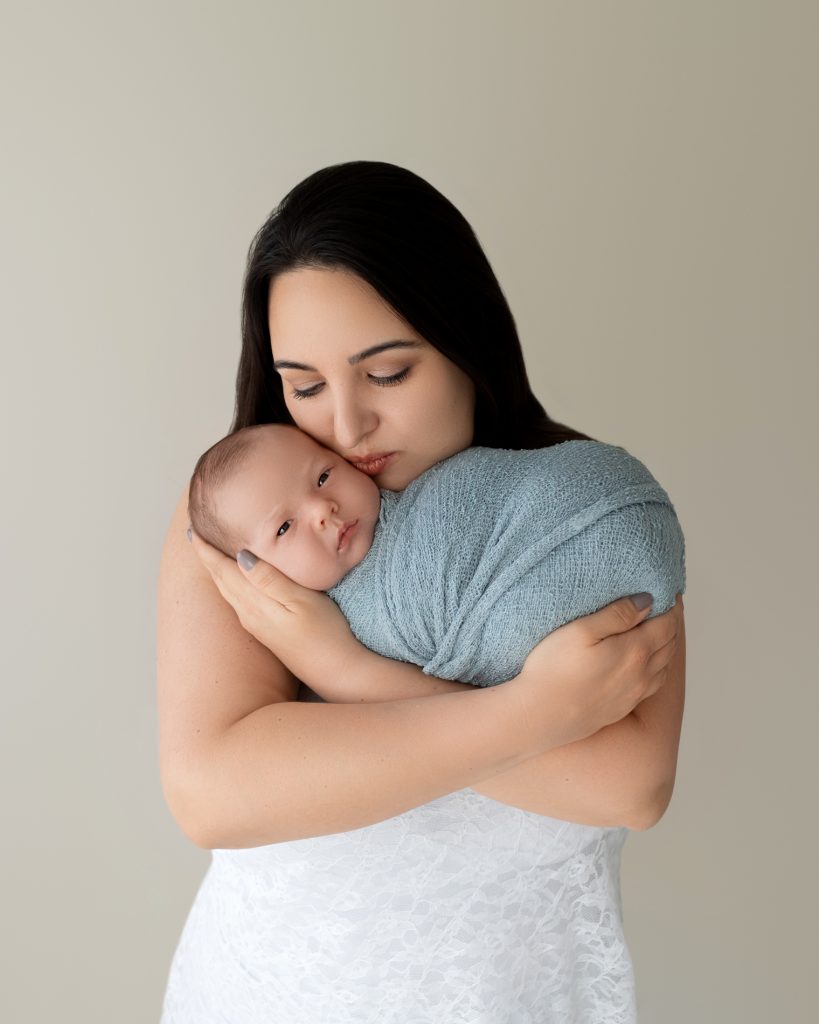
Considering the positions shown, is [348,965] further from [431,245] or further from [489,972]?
[431,245]

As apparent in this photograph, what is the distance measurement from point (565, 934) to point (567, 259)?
1.45 m

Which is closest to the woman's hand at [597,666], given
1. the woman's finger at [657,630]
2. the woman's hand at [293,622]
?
the woman's finger at [657,630]

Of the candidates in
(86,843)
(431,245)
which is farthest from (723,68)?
(86,843)

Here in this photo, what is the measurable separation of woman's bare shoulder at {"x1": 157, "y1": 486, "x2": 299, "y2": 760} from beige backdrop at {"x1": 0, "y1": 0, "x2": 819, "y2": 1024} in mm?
921

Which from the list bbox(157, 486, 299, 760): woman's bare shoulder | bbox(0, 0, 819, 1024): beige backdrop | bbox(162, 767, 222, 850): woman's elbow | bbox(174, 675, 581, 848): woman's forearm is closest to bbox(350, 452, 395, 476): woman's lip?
bbox(157, 486, 299, 760): woman's bare shoulder

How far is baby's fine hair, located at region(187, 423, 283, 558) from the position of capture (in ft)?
5.07

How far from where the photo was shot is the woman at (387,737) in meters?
1.35

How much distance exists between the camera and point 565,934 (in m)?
1.64

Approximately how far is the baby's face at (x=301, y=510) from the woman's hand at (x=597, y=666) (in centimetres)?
30

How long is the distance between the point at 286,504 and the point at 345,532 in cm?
9

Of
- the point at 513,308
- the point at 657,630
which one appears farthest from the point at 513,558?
the point at 513,308

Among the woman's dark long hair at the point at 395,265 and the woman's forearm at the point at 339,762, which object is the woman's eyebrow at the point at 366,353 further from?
the woman's forearm at the point at 339,762

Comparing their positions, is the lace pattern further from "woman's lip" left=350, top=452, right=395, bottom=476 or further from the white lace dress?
"woman's lip" left=350, top=452, right=395, bottom=476

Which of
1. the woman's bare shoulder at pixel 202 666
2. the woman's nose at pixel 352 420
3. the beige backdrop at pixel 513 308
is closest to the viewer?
the woman's bare shoulder at pixel 202 666
